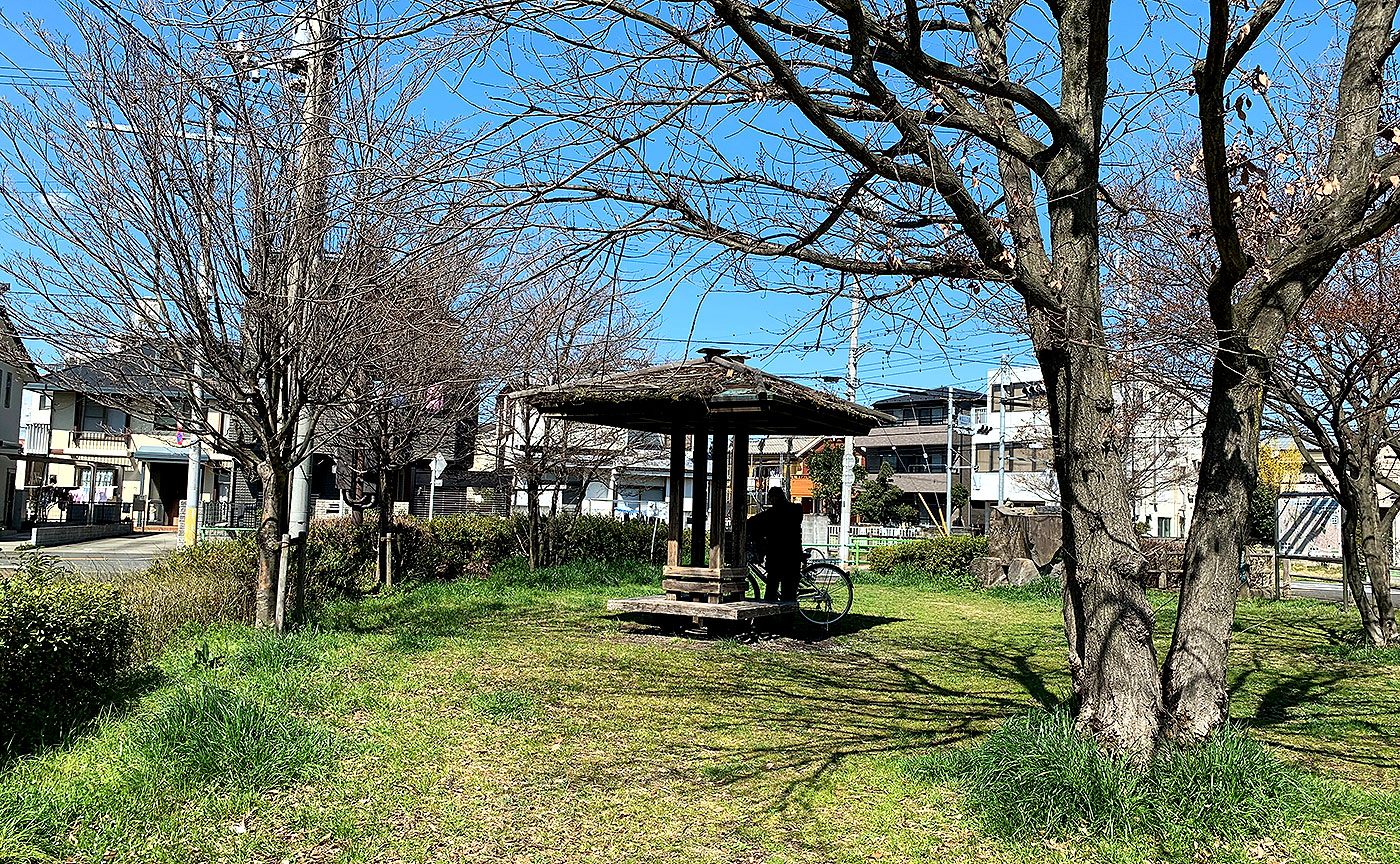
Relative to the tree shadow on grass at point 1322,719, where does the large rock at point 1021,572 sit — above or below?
above

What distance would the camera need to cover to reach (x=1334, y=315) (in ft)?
36.3

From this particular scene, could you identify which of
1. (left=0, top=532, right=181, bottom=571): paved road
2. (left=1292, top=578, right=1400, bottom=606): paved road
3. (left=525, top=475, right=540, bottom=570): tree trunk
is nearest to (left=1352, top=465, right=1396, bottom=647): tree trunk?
(left=1292, top=578, right=1400, bottom=606): paved road

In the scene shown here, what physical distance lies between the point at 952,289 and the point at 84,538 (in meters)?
34.1

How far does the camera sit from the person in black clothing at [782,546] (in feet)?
40.7

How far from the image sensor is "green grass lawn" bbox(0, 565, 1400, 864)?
189 inches

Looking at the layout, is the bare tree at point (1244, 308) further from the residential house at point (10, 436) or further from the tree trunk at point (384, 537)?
the residential house at point (10, 436)

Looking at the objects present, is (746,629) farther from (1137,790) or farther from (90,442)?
(90,442)

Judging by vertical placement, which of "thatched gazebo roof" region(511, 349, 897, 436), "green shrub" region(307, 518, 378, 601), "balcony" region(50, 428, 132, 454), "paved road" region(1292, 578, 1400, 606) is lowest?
"paved road" region(1292, 578, 1400, 606)

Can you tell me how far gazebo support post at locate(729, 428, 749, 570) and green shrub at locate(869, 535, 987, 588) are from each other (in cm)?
939

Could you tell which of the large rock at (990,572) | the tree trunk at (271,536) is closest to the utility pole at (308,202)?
the tree trunk at (271,536)

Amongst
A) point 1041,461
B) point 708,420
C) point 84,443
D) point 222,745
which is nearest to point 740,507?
point 708,420

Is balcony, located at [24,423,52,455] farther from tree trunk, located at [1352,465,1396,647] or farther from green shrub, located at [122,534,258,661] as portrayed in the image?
tree trunk, located at [1352,465,1396,647]

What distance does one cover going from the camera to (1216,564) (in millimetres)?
5578

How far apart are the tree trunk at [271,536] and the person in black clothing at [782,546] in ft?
17.6
